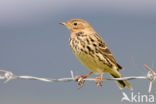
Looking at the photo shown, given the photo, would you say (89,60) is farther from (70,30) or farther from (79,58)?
(70,30)

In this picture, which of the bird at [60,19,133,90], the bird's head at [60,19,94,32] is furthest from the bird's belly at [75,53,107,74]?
the bird's head at [60,19,94,32]

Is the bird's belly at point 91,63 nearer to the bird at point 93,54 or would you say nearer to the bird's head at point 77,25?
the bird at point 93,54

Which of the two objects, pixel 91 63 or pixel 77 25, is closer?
pixel 91 63

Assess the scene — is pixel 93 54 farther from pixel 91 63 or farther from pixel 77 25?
pixel 77 25

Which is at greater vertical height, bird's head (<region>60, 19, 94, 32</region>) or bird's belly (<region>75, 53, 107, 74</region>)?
bird's head (<region>60, 19, 94, 32</region>)

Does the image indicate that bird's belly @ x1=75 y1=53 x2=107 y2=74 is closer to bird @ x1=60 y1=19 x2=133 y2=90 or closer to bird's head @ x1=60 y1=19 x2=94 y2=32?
bird @ x1=60 y1=19 x2=133 y2=90

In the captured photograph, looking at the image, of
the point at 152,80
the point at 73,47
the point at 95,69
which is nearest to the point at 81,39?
the point at 73,47

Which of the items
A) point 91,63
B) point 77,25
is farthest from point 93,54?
point 77,25

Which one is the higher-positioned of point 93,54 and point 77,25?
point 77,25
